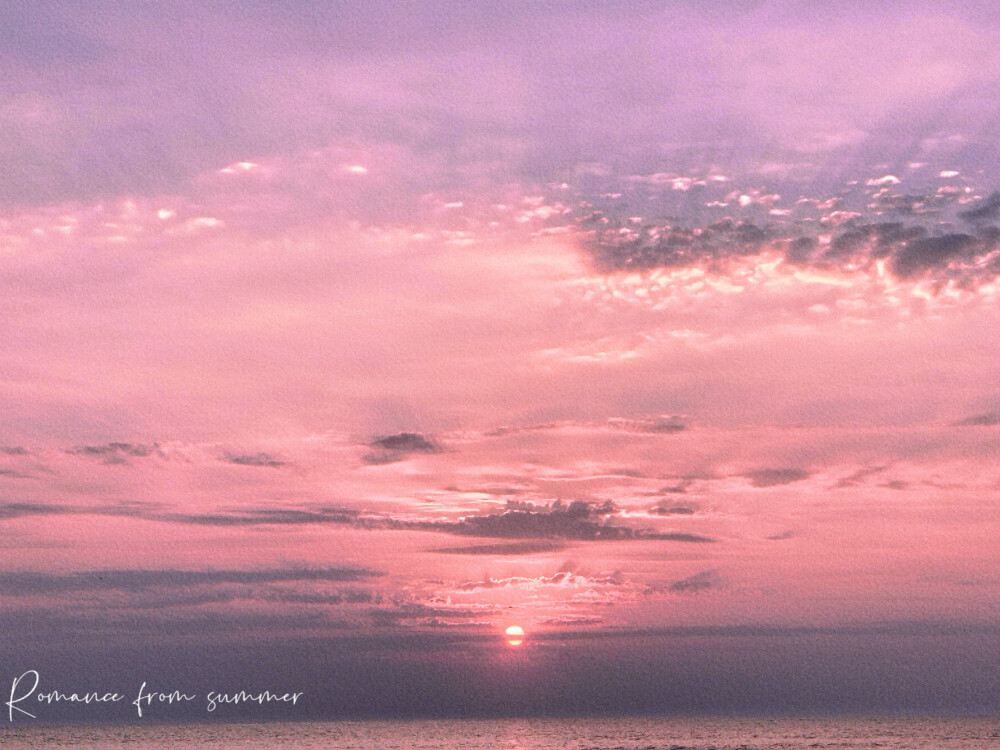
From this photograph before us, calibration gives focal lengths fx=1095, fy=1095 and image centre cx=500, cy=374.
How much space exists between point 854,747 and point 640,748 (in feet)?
123

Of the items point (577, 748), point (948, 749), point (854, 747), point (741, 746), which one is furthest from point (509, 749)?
point (948, 749)

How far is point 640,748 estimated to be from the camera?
199375 millimetres

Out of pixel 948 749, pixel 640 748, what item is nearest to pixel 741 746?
pixel 640 748

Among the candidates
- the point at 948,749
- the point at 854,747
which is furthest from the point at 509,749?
the point at 948,749

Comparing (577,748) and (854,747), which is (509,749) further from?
(854,747)

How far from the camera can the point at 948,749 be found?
195625 millimetres

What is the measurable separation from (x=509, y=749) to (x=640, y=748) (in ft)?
79.0

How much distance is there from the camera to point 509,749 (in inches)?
7731

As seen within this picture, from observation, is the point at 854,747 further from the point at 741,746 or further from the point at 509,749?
the point at 509,749

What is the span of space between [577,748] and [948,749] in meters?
66.1

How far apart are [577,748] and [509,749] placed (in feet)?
41.6

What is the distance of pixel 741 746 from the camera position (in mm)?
198875

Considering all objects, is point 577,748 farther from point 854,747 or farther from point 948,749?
point 948,749

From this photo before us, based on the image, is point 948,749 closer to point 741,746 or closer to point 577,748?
point 741,746
